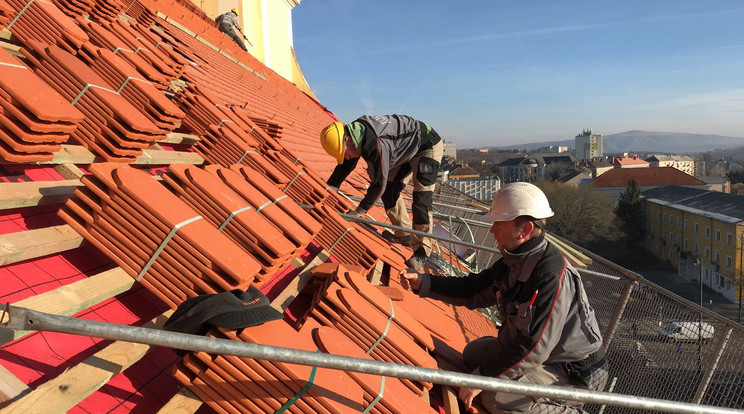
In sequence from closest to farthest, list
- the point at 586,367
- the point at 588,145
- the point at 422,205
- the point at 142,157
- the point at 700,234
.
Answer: the point at 586,367 < the point at 142,157 < the point at 422,205 < the point at 700,234 < the point at 588,145

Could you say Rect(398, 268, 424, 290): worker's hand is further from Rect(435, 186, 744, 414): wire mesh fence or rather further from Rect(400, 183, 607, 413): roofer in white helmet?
Rect(435, 186, 744, 414): wire mesh fence

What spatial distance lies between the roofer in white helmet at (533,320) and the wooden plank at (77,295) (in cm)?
195

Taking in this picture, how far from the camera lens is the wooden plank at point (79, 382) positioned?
4.83 ft

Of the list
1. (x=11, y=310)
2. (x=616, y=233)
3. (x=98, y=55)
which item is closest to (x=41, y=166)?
(x=98, y=55)

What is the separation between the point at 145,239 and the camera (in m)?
2.16

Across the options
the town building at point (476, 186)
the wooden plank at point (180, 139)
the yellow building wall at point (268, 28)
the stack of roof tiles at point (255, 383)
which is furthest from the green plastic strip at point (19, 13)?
the town building at point (476, 186)

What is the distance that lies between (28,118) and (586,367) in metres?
3.36

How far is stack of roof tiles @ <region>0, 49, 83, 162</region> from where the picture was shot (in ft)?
7.29

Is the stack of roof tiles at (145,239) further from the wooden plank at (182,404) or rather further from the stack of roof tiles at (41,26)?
the stack of roof tiles at (41,26)

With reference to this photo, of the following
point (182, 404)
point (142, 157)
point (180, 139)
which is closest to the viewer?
point (182, 404)

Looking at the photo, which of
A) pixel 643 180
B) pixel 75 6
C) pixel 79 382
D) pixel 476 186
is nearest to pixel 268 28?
pixel 75 6

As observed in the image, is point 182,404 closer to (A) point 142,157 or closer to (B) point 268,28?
(A) point 142,157

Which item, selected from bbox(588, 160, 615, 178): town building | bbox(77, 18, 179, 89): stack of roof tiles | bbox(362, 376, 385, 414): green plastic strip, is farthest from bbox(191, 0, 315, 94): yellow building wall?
bbox(588, 160, 615, 178): town building

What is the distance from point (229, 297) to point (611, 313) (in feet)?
12.6
